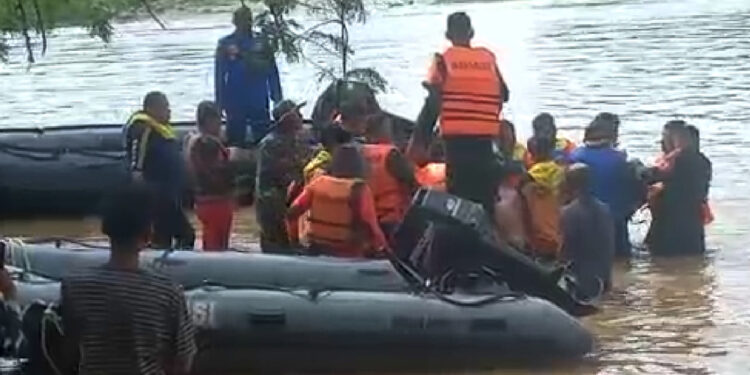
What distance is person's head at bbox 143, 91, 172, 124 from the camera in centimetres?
1109

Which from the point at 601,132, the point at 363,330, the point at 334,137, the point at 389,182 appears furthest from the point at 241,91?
the point at 363,330

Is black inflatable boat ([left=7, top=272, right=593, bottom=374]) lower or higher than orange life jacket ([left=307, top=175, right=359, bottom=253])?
lower

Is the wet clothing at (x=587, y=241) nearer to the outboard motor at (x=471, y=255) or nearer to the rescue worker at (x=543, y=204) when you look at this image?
the outboard motor at (x=471, y=255)

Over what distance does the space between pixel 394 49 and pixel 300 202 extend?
2750cm

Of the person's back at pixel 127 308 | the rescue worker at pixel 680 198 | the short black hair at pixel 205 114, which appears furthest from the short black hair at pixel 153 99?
the person's back at pixel 127 308

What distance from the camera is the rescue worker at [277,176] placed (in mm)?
10812

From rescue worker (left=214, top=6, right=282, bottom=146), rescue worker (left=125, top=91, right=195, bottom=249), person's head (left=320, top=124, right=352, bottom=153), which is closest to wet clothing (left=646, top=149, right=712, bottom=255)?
person's head (left=320, top=124, right=352, bottom=153)

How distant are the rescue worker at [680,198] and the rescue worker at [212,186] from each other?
313 cm

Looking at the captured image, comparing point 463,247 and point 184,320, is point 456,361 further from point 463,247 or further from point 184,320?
point 184,320

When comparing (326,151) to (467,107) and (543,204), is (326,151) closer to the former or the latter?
(467,107)

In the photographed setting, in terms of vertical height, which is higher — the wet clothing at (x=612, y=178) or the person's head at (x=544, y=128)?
the person's head at (x=544, y=128)

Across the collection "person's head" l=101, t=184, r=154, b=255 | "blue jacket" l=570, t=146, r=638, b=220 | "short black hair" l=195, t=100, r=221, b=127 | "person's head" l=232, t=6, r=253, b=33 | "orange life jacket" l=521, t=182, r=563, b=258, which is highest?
"person's head" l=232, t=6, r=253, b=33

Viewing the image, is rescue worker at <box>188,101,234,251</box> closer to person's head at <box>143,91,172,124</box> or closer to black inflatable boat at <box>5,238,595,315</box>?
person's head at <box>143,91,172,124</box>

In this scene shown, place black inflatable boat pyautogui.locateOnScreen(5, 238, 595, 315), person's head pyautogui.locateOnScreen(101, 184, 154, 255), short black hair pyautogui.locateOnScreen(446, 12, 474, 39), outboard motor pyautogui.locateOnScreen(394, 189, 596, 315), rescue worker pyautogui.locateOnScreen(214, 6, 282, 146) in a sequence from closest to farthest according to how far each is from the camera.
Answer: person's head pyautogui.locateOnScreen(101, 184, 154, 255) → black inflatable boat pyautogui.locateOnScreen(5, 238, 595, 315) → outboard motor pyautogui.locateOnScreen(394, 189, 596, 315) → short black hair pyautogui.locateOnScreen(446, 12, 474, 39) → rescue worker pyautogui.locateOnScreen(214, 6, 282, 146)
